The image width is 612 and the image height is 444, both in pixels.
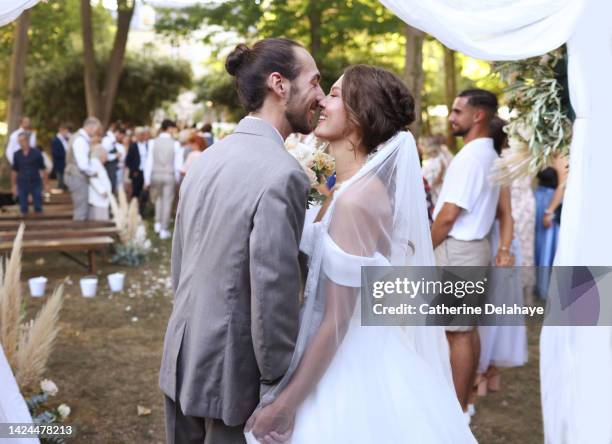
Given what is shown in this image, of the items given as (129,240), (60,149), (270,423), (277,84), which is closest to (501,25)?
(277,84)

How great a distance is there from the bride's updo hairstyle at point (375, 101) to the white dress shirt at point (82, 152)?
836cm

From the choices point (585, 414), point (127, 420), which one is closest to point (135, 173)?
point (127, 420)

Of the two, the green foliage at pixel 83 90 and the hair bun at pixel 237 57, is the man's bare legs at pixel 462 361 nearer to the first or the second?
the hair bun at pixel 237 57

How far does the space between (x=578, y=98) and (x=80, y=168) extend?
8377mm

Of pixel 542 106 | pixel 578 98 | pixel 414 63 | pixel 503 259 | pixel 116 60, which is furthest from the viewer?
pixel 116 60

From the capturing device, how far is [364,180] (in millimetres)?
2379

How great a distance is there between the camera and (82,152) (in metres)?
10.1

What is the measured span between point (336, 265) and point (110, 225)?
8.48 m

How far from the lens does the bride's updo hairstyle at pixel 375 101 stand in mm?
2502

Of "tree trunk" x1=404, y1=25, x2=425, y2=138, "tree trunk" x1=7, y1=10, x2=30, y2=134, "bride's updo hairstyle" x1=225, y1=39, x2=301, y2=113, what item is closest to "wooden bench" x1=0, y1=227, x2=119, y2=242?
"tree trunk" x1=404, y1=25, x2=425, y2=138

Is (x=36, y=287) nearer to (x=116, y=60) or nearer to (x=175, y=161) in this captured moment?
(x=175, y=161)

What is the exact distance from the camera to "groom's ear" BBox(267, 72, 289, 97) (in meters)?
2.37

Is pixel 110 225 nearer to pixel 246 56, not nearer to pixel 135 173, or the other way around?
pixel 135 173

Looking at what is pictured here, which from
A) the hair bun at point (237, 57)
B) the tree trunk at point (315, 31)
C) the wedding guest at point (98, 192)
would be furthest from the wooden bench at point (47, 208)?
the hair bun at point (237, 57)
